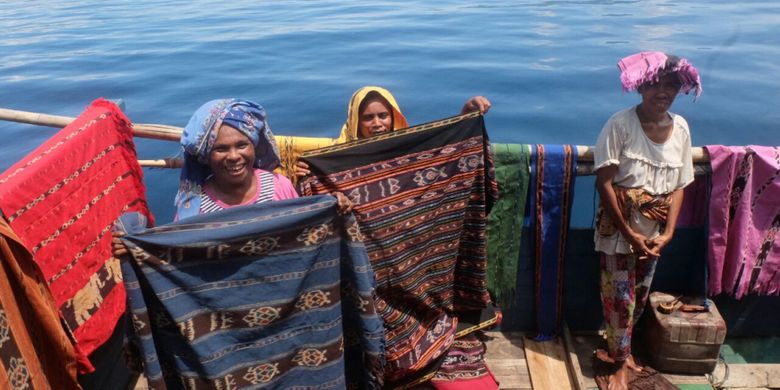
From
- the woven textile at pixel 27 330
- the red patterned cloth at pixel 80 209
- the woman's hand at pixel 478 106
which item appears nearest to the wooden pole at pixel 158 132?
the red patterned cloth at pixel 80 209

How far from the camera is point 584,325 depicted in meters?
3.28

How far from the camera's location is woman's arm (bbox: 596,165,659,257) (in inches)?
101

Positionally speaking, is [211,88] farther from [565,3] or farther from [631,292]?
[565,3]

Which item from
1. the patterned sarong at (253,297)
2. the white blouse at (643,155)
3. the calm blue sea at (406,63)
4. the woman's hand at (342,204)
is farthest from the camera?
the calm blue sea at (406,63)

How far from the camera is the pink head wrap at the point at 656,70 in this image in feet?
7.68

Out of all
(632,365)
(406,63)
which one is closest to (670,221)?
(632,365)

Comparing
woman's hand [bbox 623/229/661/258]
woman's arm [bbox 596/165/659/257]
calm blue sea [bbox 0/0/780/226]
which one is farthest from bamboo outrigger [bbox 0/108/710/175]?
calm blue sea [bbox 0/0/780/226]

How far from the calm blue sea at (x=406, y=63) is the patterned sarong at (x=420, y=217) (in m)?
4.77

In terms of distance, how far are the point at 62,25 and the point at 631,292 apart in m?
23.2

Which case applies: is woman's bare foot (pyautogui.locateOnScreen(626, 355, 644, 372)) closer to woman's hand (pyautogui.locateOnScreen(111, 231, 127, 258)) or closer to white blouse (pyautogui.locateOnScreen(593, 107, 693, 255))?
white blouse (pyautogui.locateOnScreen(593, 107, 693, 255))

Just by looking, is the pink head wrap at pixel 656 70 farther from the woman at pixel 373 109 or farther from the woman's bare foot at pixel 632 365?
the woman's bare foot at pixel 632 365

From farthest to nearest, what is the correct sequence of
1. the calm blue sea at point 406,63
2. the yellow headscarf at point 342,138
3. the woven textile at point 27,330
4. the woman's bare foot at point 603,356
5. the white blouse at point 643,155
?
the calm blue sea at point 406,63
the woman's bare foot at point 603,356
the yellow headscarf at point 342,138
the white blouse at point 643,155
the woven textile at point 27,330

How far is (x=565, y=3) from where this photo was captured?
69.9 feet

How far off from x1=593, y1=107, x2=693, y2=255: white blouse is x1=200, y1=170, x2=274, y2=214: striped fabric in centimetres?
149
